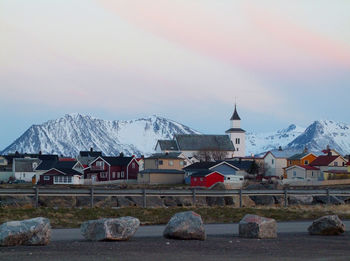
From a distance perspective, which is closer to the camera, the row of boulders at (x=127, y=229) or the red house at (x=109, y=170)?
the row of boulders at (x=127, y=229)

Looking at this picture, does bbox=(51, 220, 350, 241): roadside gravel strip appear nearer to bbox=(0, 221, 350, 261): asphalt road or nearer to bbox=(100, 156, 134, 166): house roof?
bbox=(0, 221, 350, 261): asphalt road

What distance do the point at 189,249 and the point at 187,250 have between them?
225 mm

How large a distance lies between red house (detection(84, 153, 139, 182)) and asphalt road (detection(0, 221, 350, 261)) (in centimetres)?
10097

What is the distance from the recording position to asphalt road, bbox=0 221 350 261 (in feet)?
48.3

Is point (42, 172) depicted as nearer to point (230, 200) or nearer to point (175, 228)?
point (230, 200)

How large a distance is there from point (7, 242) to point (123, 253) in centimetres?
286

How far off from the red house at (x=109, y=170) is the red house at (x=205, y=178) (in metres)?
24.1

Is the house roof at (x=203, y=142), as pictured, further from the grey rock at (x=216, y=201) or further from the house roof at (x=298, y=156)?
the grey rock at (x=216, y=201)

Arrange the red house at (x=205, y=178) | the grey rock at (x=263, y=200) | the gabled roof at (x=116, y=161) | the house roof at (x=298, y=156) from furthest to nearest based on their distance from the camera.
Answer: the house roof at (x=298, y=156), the gabled roof at (x=116, y=161), the red house at (x=205, y=178), the grey rock at (x=263, y=200)

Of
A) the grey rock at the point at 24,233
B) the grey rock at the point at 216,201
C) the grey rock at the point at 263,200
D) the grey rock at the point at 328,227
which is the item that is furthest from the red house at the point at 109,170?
the grey rock at the point at 24,233

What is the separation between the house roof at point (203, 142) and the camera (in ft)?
541

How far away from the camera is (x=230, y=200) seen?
1988 inches

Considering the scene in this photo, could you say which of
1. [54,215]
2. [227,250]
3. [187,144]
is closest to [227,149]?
[187,144]

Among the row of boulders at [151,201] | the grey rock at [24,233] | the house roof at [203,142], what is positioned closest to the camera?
the grey rock at [24,233]
